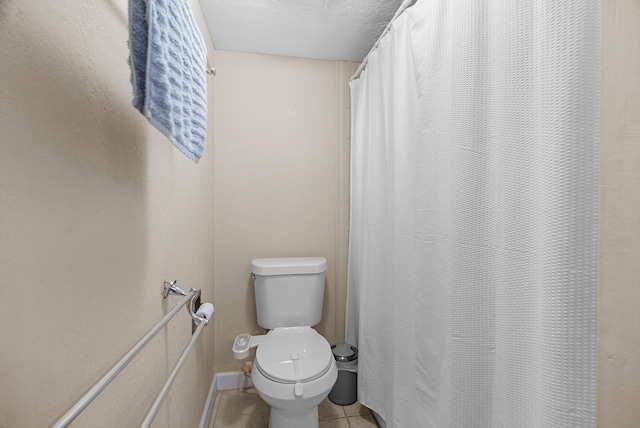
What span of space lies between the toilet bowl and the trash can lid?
29cm

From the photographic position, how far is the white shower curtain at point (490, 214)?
18.1 inches

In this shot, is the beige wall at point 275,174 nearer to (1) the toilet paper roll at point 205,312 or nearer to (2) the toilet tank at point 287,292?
(2) the toilet tank at point 287,292

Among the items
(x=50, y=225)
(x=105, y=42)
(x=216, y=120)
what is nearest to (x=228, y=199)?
(x=216, y=120)

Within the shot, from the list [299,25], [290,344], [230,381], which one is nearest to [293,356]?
[290,344]

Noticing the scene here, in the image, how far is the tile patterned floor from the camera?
134 cm

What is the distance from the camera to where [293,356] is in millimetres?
1141

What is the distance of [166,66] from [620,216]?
2.90 feet

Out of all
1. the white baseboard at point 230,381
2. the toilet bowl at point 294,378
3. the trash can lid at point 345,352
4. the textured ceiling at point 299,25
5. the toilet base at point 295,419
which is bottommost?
the white baseboard at point 230,381

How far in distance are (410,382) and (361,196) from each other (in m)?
0.91

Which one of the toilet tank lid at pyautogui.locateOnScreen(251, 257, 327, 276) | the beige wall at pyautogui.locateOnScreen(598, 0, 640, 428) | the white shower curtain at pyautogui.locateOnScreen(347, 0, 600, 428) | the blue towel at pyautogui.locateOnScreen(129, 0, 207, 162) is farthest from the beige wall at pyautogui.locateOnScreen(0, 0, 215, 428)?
the beige wall at pyautogui.locateOnScreen(598, 0, 640, 428)

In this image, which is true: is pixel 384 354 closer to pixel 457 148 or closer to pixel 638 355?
pixel 638 355

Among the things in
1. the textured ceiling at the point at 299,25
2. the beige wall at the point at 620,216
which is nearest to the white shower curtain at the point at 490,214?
the beige wall at the point at 620,216

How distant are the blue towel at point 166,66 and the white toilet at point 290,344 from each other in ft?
3.05

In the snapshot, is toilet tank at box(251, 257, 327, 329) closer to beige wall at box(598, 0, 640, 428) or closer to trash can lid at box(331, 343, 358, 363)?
trash can lid at box(331, 343, 358, 363)
